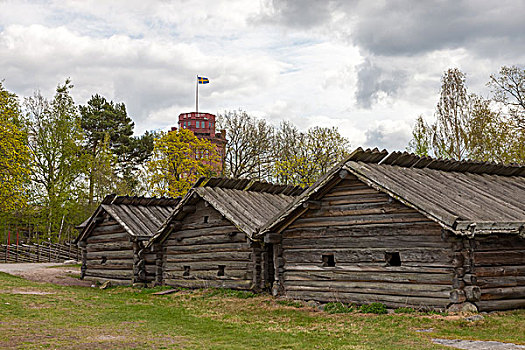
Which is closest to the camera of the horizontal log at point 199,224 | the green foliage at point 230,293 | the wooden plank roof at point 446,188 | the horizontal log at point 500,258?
the wooden plank roof at point 446,188

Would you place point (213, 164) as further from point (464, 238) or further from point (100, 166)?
point (464, 238)

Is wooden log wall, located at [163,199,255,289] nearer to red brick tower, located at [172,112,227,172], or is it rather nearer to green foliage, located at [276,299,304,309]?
green foliage, located at [276,299,304,309]

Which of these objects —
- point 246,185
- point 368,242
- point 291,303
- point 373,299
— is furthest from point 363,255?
point 246,185

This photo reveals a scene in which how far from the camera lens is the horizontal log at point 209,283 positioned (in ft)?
65.7

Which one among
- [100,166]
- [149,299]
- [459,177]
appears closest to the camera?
[459,177]

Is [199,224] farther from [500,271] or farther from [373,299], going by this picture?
[500,271]

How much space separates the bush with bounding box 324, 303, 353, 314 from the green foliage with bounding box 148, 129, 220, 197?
22.4 meters

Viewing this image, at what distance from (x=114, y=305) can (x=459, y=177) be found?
1177 cm

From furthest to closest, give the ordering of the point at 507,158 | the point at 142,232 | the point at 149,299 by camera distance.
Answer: the point at 507,158 → the point at 142,232 → the point at 149,299

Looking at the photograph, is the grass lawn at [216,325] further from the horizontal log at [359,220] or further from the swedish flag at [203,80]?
the swedish flag at [203,80]

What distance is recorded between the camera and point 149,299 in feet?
66.2

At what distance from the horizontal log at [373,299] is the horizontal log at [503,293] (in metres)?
0.96

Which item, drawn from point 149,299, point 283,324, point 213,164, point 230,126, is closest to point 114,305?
point 149,299

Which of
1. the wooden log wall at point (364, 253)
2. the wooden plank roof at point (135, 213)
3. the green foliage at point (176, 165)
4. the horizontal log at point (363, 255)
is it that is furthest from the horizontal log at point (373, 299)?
the green foliage at point (176, 165)
